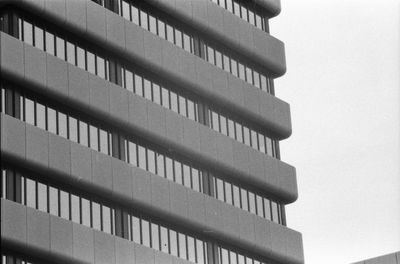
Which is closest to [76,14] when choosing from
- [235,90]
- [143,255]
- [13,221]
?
[143,255]

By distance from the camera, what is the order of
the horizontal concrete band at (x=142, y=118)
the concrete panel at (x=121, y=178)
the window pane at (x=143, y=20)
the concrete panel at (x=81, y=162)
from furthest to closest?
1. the window pane at (x=143, y=20)
2. the concrete panel at (x=121, y=178)
3. the concrete panel at (x=81, y=162)
4. the horizontal concrete band at (x=142, y=118)

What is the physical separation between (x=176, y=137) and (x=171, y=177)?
2.18 m

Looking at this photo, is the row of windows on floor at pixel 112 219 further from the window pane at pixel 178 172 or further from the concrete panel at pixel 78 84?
the concrete panel at pixel 78 84

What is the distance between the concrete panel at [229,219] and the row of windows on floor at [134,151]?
4.35 feet

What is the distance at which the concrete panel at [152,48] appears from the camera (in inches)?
3216

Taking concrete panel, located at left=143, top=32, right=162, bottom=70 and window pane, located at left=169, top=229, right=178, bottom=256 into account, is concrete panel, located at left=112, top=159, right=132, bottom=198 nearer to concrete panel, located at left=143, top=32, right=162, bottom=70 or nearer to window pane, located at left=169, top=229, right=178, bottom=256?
window pane, located at left=169, top=229, right=178, bottom=256

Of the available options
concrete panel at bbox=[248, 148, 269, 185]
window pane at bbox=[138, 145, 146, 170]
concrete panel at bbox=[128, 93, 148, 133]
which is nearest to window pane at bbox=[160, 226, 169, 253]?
window pane at bbox=[138, 145, 146, 170]

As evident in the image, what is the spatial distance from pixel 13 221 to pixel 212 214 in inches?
644

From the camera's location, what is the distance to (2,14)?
2916 inches

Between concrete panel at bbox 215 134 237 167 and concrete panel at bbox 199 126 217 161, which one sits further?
concrete panel at bbox 215 134 237 167

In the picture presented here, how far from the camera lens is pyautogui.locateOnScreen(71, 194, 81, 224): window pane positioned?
7344 cm

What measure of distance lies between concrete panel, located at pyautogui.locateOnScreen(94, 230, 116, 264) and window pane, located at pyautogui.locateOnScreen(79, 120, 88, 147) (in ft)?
15.9

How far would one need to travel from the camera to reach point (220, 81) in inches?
3438

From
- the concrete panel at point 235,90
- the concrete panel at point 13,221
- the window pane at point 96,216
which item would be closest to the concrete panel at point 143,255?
the window pane at point 96,216
